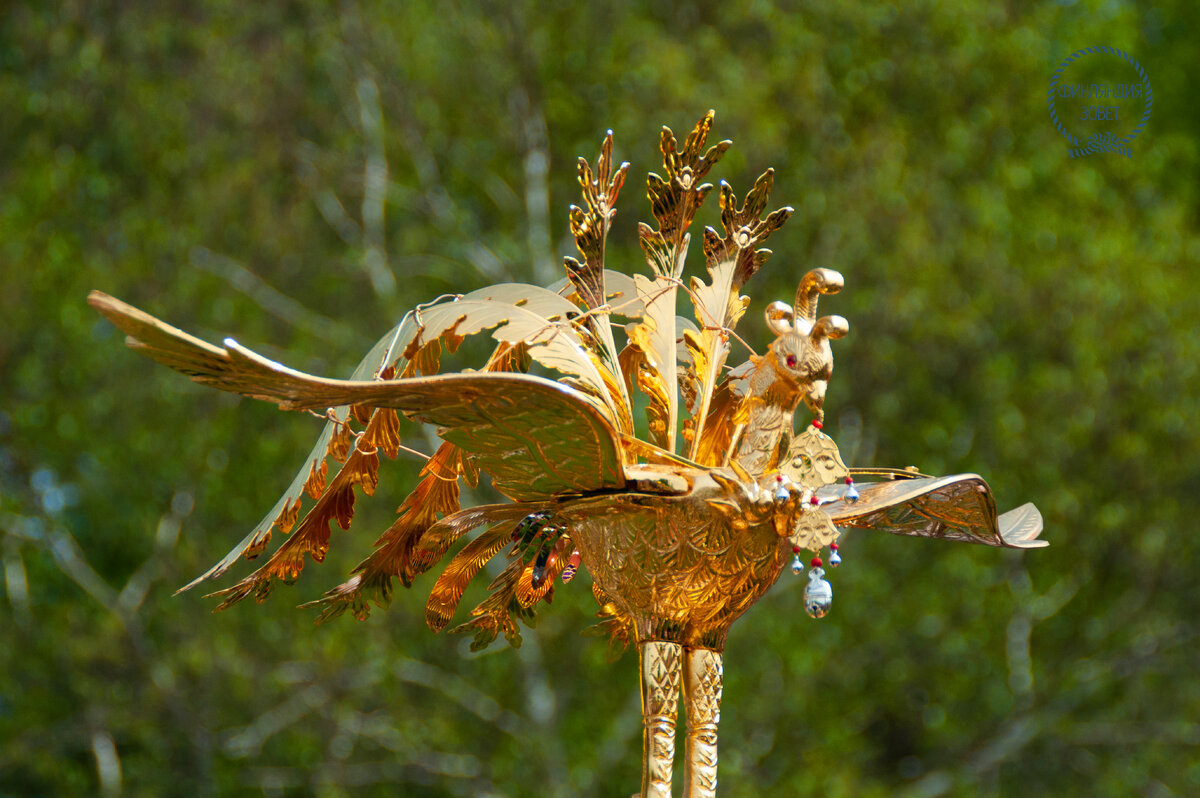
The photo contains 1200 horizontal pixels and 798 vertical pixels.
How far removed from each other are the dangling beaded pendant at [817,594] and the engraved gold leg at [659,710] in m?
0.24

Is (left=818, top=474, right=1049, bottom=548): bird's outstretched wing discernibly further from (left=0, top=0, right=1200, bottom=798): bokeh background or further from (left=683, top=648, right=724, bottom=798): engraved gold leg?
(left=0, top=0, right=1200, bottom=798): bokeh background

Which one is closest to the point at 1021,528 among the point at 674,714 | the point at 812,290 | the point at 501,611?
the point at 812,290

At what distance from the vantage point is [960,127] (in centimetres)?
784

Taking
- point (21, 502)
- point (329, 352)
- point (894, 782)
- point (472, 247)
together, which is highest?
point (472, 247)

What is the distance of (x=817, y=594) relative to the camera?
1.92 metres

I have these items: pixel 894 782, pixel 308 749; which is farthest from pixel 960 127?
pixel 308 749

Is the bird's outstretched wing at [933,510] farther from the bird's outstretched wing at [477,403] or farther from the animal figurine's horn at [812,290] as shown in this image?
the bird's outstretched wing at [477,403]

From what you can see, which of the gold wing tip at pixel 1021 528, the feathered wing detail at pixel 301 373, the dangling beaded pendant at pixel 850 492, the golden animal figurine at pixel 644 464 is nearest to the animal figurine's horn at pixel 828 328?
the golden animal figurine at pixel 644 464

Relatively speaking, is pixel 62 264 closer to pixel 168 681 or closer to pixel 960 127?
pixel 168 681

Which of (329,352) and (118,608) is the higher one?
(329,352)

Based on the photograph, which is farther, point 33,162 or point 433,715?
point 33,162

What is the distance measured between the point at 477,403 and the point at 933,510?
0.80 meters

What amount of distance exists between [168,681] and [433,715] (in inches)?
54.9

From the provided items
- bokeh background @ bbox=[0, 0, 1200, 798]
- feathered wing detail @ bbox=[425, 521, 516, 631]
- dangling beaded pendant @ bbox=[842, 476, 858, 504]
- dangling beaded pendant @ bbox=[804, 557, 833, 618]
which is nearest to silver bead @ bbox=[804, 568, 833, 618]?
dangling beaded pendant @ bbox=[804, 557, 833, 618]
